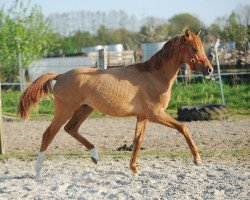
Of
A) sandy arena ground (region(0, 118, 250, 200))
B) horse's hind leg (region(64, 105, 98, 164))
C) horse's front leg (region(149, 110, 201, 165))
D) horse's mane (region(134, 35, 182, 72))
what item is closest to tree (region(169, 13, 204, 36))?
horse's mane (region(134, 35, 182, 72))

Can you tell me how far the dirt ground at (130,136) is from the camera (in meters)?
9.20

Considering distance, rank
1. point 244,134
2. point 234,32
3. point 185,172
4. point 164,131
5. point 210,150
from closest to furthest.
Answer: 1. point 185,172
2. point 210,150
3. point 244,134
4. point 164,131
5. point 234,32

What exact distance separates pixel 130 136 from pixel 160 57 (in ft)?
13.4

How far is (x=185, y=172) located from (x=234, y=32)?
13.9 m

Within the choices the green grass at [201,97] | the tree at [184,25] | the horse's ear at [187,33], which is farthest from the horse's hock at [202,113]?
the horse's ear at [187,33]

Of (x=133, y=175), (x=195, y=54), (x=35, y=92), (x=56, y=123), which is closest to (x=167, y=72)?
(x=195, y=54)

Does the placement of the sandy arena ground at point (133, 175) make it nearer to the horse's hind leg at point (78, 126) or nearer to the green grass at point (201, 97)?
the horse's hind leg at point (78, 126)

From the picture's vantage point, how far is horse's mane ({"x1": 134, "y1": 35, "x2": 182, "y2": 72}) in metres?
6.66

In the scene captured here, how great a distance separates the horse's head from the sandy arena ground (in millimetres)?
1431

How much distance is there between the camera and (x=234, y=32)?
19438 mm

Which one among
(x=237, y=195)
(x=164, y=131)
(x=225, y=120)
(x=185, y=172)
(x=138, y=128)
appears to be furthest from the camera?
(x=225, y=120)

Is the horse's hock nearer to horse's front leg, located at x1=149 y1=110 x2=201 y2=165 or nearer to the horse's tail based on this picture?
horse's front leg, located at x1=149 y1=110 x2=201 y2=165

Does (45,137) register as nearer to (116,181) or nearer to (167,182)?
(116,181)

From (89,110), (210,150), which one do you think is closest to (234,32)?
(210,150)
